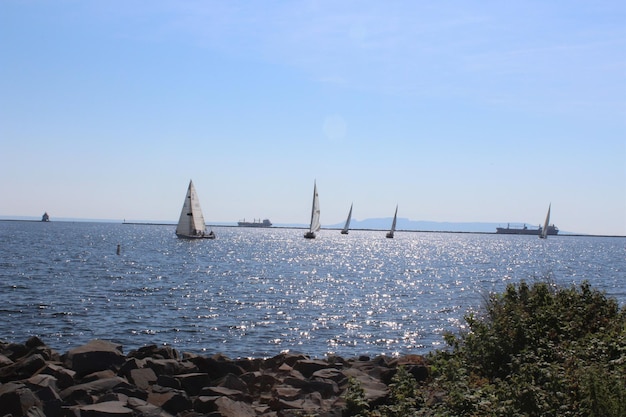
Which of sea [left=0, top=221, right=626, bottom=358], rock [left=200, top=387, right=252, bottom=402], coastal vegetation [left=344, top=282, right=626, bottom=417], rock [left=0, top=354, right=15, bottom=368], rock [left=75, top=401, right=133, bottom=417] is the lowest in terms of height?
sea [left=0, top=221, right=626, bottom=358]

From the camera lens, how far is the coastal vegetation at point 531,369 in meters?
10.5

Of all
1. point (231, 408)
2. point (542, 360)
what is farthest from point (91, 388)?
point (542, 360)

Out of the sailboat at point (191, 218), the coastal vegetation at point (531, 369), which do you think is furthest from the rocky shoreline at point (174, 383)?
the sailboat at point (191, 218)

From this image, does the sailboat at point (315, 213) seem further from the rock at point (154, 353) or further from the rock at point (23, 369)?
the rock at point (23, 369)

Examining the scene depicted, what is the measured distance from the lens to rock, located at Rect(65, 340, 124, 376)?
1630 cm

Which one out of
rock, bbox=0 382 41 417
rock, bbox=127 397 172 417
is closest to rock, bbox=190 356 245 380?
rock, bbox=127 397 172 417

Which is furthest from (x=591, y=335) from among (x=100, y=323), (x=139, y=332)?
(x=100, y=323)

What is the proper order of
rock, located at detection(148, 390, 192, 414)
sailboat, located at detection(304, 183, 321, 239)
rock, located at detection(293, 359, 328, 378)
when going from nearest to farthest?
rock, located at detection(148, 390, 192, 414)
rock, located at detection(293, 359, 328, 378)
sailboat, located at detection(304, 183, 321, 239)

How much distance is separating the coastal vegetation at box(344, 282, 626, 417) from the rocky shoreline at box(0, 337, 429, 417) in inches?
41.9

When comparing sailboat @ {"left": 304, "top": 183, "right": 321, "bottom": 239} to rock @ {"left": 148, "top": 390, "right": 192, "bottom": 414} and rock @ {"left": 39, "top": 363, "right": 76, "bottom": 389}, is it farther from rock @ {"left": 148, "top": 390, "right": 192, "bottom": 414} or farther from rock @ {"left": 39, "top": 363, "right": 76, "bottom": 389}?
rock @ {"left": 148, "top": 390, "right": 192, "bottom": 414}

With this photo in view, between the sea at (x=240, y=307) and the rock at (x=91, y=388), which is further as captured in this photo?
the sea at (x=240, y=307)

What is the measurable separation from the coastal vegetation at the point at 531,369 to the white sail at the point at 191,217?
303ft

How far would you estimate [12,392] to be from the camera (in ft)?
42.5

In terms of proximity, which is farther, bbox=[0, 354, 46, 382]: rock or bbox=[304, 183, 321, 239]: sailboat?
bbox=[304, 183, 321, 239]: sailboat
